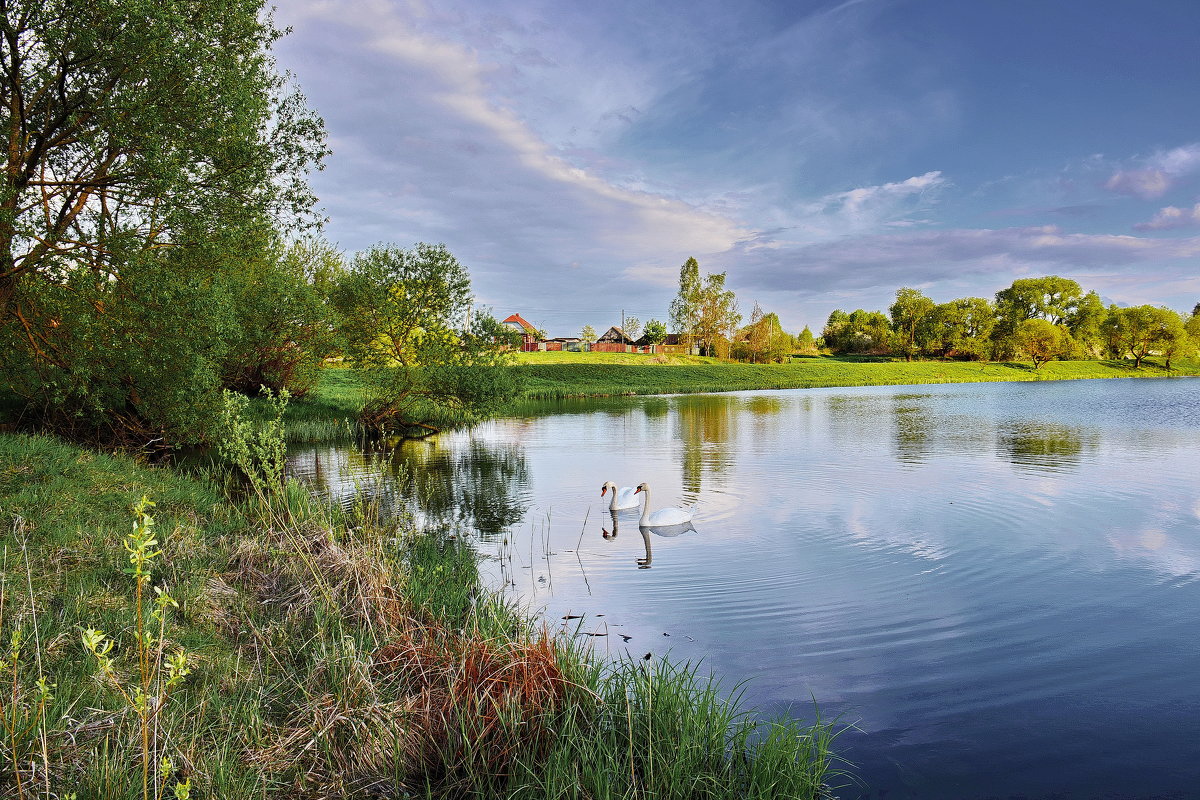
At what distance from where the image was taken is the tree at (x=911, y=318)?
99.1 metres

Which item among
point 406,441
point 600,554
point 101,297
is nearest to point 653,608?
point 600,554

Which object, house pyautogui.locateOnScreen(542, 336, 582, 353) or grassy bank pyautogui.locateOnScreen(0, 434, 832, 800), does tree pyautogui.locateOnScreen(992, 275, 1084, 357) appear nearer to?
house pyautogui.locateOnScreen(542, 336, 582, 353)

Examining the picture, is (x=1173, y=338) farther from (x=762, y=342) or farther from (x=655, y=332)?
(x=655, y=332)

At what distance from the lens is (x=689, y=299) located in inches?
3583

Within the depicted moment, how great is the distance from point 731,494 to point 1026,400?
3878cm

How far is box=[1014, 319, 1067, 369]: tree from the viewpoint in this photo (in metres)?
86.3

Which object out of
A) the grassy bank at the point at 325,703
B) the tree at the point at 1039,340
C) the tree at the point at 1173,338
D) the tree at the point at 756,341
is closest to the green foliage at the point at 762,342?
the tree at the point at 756,341

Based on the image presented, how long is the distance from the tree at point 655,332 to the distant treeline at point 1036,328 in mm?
38119

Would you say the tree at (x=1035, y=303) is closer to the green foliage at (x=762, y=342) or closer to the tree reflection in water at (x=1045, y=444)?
the green foliage at (x=762, y=342)

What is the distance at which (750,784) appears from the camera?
417cm

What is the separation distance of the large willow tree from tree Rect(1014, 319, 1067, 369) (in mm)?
97318

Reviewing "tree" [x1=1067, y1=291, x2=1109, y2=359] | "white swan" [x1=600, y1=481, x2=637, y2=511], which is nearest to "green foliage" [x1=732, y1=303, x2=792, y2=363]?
"tree" [x1=1067, y1=291, x2=1109, y2=359]

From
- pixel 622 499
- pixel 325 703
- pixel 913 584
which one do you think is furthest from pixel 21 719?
pixel 622 499

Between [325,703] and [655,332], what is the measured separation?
122552mm
